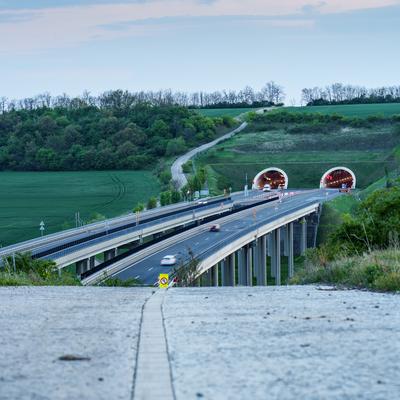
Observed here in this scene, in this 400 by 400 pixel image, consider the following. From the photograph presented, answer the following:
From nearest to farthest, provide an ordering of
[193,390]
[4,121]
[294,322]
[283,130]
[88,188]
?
[193,390], [294,322], [88,188], [283,130], [4,121]

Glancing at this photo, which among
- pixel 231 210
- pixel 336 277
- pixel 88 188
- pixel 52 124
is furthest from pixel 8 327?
pixel 52 124

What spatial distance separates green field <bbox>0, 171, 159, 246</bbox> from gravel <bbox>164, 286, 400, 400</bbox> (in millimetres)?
55453

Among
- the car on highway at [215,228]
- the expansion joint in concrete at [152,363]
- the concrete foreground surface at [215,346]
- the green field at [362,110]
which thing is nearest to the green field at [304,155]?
the green field at [362,110]

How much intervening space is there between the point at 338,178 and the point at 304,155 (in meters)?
13.7

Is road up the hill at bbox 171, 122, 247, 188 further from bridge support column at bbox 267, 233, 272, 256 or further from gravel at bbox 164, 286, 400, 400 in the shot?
gravel at bbox 164, 286, 400, 400

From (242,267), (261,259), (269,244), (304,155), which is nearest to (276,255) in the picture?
(261,259)

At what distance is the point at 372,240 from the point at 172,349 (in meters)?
19.7

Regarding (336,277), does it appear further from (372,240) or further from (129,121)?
(129,121)

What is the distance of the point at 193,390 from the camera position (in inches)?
262

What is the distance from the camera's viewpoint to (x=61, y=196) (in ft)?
354

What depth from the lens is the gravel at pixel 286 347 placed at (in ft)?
22.0

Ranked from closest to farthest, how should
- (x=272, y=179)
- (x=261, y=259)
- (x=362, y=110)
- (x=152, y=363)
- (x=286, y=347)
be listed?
1. (x=152, y=363)
2. (x=286, y=347)
3. (x=261, y=259)
4. (x=272, y=179)
5. (x=362, y=110)

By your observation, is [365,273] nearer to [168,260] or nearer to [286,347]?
[286,347]

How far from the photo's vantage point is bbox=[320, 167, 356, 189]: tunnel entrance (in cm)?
11569
